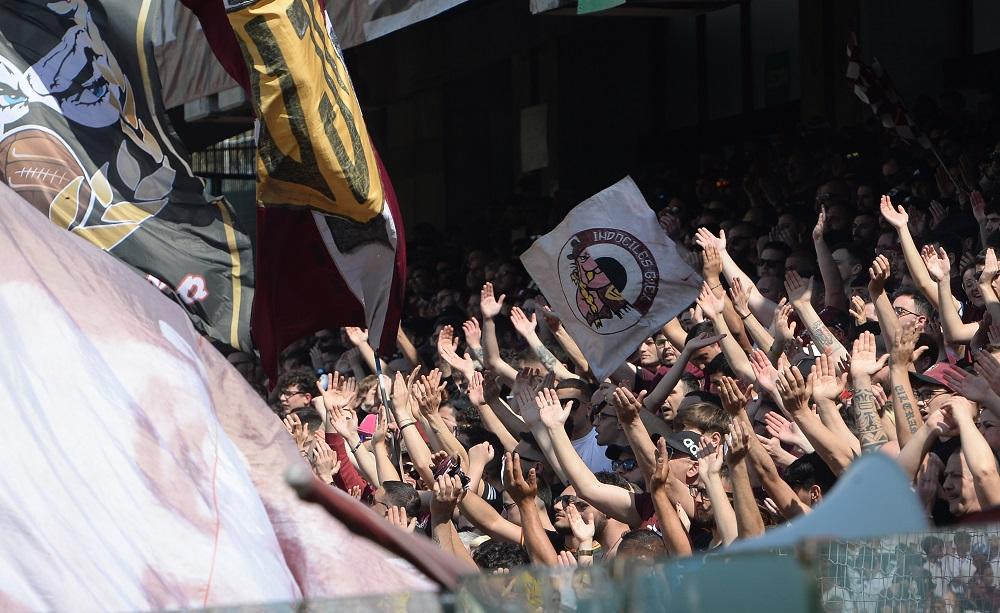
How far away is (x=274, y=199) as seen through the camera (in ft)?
21.2

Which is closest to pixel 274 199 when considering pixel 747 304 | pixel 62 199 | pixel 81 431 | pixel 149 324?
pixel 62 199

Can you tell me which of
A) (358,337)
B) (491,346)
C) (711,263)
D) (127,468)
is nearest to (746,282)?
(711,263)

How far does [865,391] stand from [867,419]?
0.15 m

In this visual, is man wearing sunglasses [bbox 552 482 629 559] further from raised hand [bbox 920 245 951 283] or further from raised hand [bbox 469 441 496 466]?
raised hand [bbox 920 245 951 283]

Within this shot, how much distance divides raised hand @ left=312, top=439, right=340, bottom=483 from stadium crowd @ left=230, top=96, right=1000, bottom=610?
0.02 metres

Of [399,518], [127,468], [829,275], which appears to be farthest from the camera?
[829,275]

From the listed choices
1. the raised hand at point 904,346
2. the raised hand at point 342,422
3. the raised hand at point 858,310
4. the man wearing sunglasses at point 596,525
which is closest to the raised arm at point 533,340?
the raised hand at point 342,422

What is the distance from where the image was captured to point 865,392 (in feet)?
19.3

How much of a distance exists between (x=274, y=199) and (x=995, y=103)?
6256mm

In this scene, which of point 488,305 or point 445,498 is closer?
point 445,498

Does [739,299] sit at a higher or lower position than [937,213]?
lower

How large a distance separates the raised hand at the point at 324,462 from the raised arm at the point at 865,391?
101 inches

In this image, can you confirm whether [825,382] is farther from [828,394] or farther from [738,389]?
[738,389]

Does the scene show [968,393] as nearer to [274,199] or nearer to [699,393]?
[699,393]
